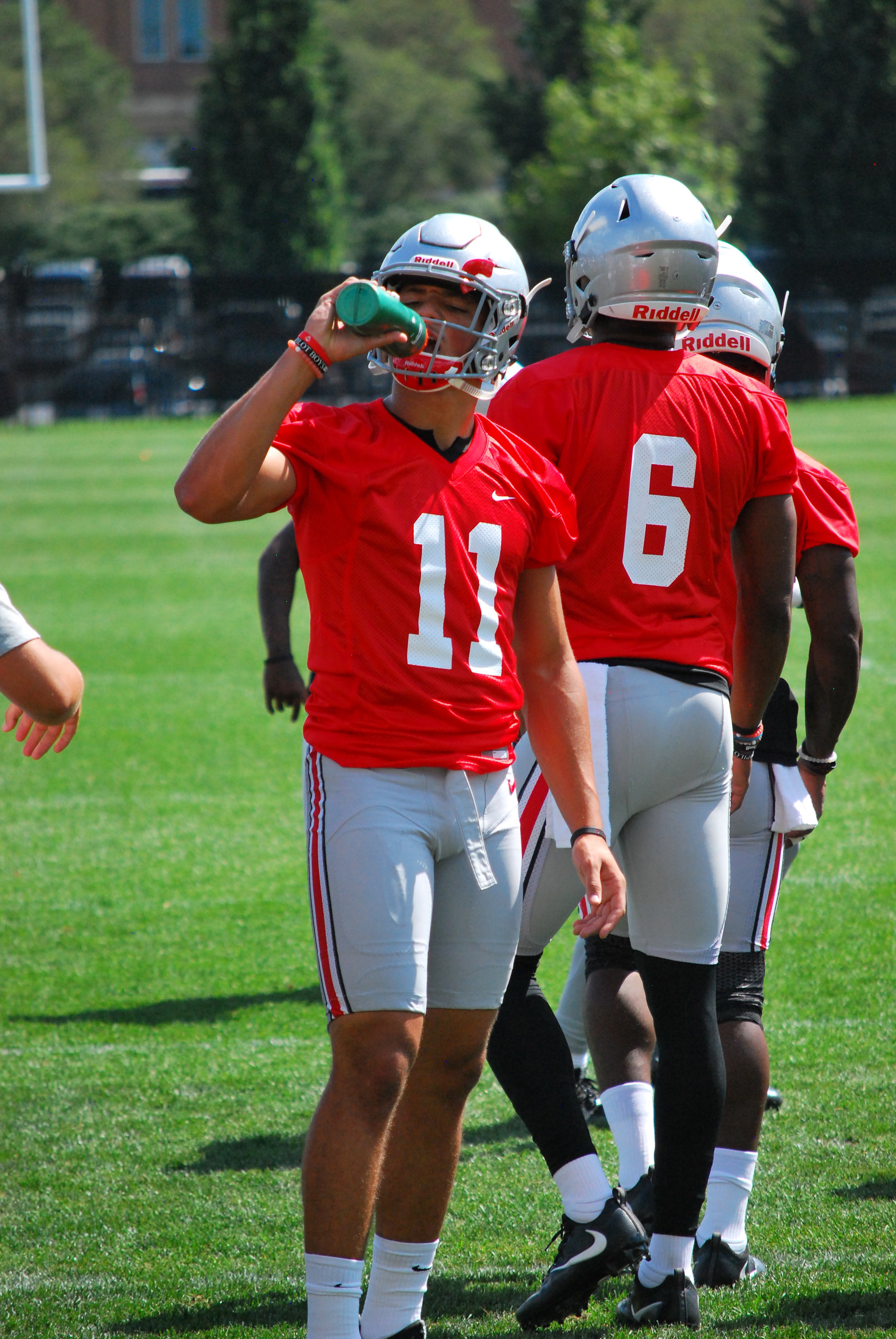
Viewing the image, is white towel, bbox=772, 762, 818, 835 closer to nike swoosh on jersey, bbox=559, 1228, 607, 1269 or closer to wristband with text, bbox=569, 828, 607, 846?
wristband with text, bbox=569, 828, 607, 846

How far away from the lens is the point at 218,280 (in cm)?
3078

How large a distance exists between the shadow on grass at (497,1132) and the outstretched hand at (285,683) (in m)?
1.50

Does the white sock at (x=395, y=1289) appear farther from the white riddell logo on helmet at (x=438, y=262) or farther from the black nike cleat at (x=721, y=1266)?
the white riddell logo on helmet at (x=438, y=262)

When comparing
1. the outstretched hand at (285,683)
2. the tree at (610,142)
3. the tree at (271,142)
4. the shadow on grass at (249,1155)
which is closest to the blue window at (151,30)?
the tree at (271,142)

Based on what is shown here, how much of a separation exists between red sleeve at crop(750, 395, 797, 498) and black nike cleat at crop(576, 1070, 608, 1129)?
187 centimetres

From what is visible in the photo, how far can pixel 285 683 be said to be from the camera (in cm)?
493

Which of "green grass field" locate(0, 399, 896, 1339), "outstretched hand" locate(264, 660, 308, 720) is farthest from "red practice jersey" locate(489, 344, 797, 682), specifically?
"outstretched hand" locate(264, 660, 308, 720)

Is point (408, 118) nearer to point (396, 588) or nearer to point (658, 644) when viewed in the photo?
point (658, 644)

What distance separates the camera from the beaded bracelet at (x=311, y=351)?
251cm

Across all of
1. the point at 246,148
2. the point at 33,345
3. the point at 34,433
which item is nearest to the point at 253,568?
the point at 34,433

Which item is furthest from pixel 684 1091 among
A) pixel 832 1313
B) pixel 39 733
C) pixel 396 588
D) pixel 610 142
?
pixel 610 142

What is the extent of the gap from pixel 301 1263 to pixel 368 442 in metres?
1.89

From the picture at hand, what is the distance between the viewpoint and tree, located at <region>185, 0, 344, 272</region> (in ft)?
134

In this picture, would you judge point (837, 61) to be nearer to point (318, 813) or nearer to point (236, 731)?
point (236, 731)
